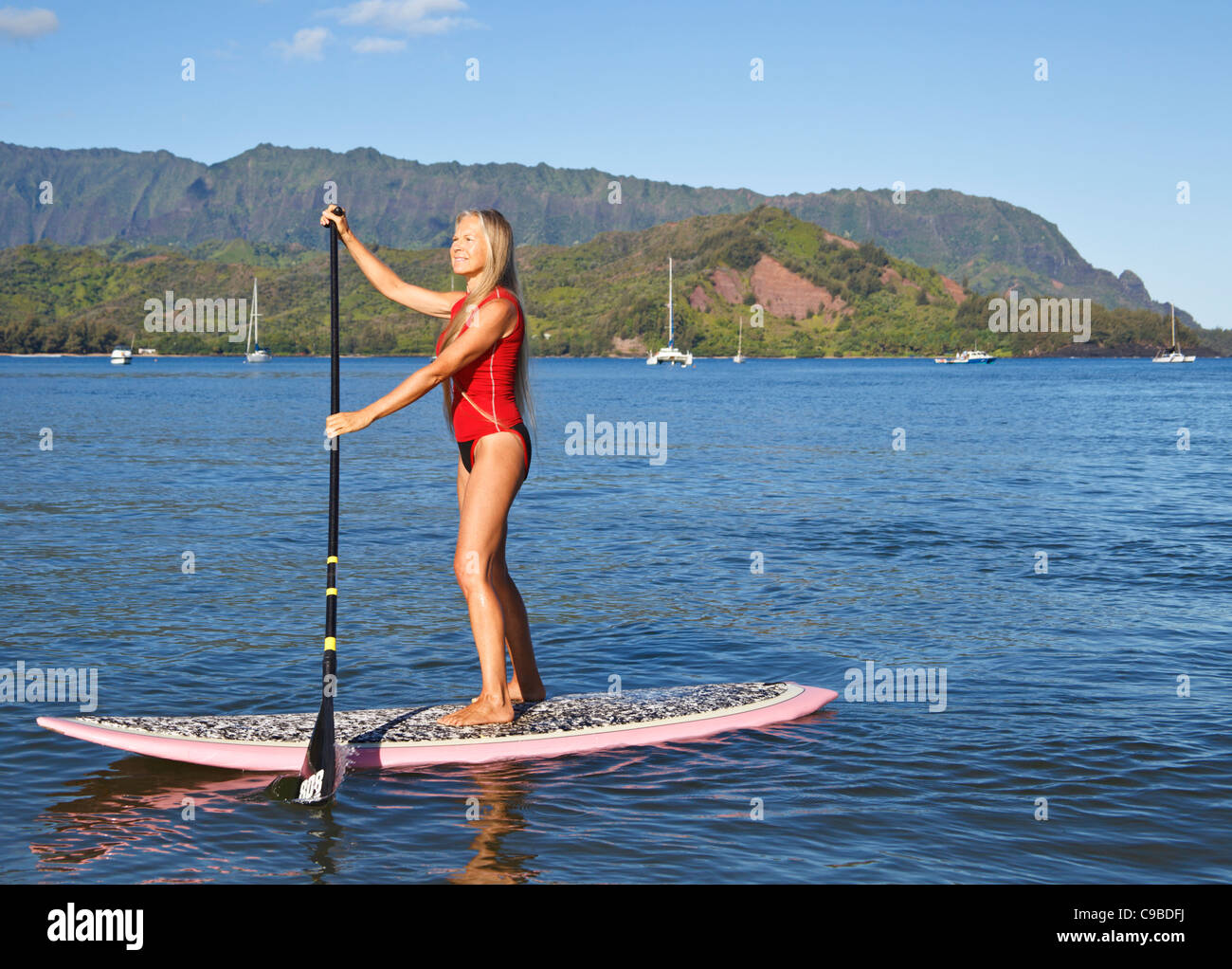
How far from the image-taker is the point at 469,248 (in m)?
7.85

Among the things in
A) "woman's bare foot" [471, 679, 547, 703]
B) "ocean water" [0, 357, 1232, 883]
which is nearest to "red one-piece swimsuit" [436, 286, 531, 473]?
"woman's bare foot" [471, 679, 547, 703]

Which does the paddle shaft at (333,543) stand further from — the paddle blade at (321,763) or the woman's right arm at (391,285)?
the paddle blade at (321,763)

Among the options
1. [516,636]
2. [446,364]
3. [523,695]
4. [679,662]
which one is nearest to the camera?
[446,364]

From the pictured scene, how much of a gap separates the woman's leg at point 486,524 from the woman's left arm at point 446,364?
25.3 inches

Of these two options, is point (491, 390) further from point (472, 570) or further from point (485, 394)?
point (472, 570)

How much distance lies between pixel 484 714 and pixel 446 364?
8.84 feet

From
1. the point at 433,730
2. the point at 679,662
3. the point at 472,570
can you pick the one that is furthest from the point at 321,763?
the point at 679,662

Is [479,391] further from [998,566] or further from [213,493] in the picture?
[213,493]

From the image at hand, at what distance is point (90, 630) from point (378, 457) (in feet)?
90.3

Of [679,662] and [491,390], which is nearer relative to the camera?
[491,390]

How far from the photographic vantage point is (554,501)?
26938mm

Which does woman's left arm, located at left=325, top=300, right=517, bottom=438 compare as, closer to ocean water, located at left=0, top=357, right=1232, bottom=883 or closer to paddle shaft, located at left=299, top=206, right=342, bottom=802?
paddle shaft, located at left=299, top=206, right=342, bottom=802

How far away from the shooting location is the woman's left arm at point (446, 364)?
23.0 feet
